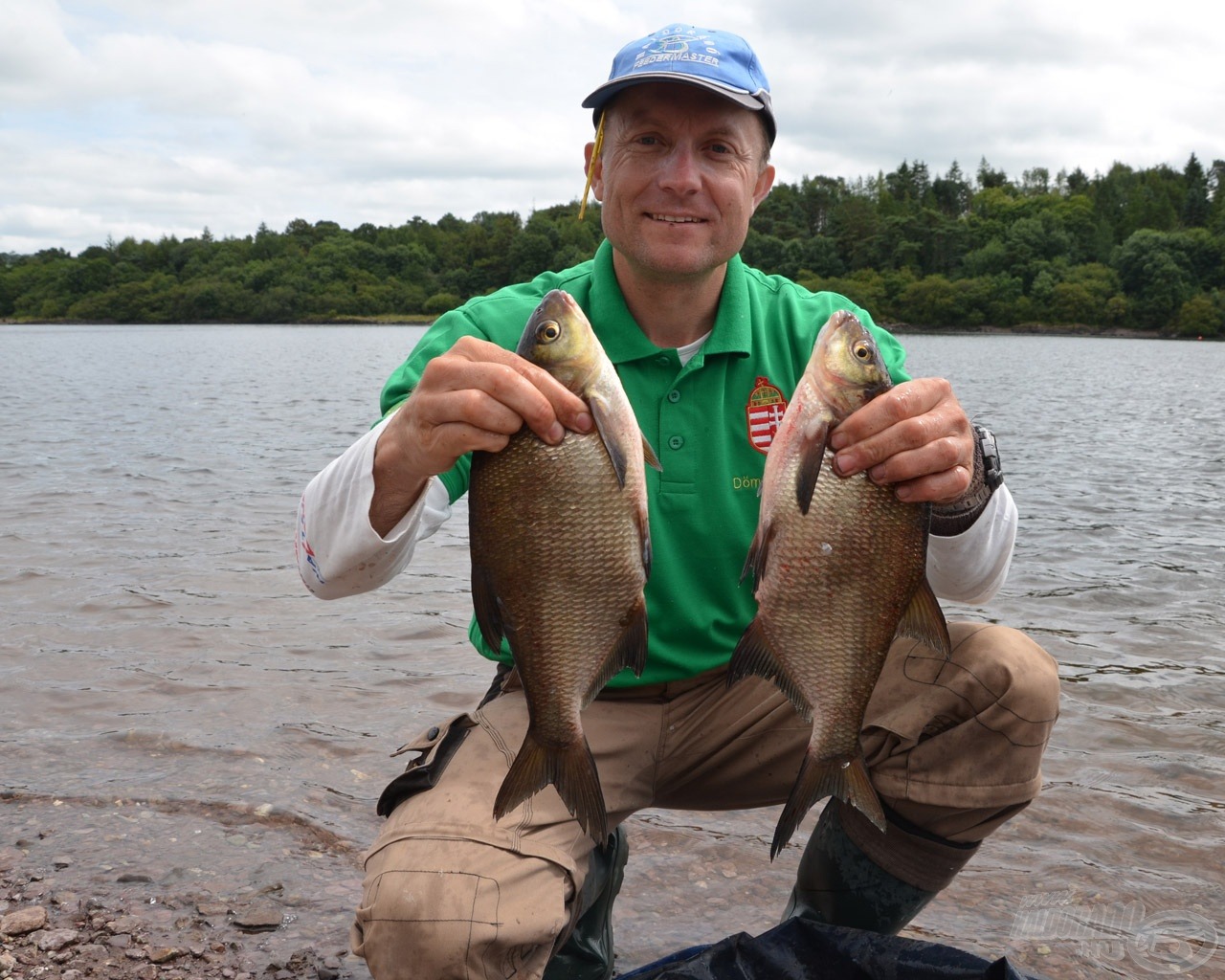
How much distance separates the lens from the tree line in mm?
80188

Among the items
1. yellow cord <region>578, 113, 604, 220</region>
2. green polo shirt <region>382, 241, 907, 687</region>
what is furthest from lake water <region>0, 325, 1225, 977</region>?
yellow cord <region>578, 113, 604, 220</region>

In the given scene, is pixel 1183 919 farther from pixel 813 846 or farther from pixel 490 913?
pixel 490 913

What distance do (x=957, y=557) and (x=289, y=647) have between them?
483 centimetres

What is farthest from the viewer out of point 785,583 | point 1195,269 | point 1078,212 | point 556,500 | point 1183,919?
point 1078,212

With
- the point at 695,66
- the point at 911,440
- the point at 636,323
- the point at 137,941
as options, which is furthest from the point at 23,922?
the point at 695,66

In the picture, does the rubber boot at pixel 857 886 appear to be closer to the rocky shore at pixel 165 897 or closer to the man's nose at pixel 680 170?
the rocky shore at pixel 165 897

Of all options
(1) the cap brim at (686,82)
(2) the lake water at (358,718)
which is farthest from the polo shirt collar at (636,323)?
(2) the lake water at (358,718)

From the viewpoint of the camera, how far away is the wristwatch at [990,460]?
8.94ft

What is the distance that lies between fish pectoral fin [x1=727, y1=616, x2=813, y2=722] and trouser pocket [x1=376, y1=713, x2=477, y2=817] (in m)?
0.75

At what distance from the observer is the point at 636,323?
3.19 m

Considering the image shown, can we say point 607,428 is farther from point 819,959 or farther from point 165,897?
point 165,897

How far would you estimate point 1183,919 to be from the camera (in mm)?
3684

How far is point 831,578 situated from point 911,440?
38 centimetres

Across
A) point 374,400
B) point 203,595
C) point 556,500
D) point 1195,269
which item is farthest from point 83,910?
point 1195,269
